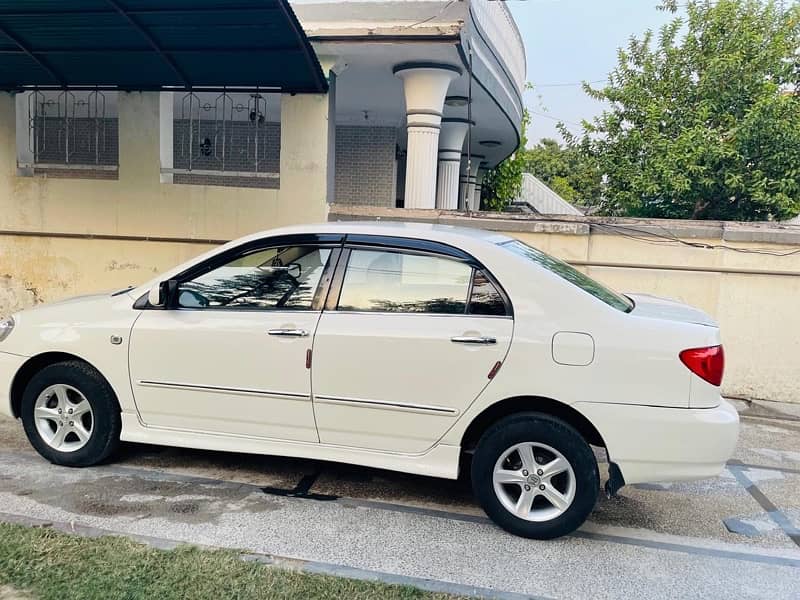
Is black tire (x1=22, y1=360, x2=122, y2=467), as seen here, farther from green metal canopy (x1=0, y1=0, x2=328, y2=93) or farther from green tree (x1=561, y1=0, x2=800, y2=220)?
green tree (x1=561, y1=0, x2=800, y2=220)

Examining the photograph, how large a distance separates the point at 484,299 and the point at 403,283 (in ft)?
1.66

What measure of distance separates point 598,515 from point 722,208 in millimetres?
9301

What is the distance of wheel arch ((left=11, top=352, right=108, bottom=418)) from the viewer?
14.6 feet

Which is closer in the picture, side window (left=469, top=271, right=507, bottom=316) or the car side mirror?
side window (left=469, top=271, right=507, bottom=316)

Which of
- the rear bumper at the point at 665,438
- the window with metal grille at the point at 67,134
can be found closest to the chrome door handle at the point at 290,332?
the rear bumper at the point at 665,438

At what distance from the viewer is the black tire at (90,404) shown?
440 centimetres

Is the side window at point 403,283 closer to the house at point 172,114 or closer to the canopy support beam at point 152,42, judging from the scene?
the house at point 172,114

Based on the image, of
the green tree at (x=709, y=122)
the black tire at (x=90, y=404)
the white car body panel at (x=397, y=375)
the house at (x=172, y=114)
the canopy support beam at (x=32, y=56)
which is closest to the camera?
the white car body panel at (x=397, y=375)

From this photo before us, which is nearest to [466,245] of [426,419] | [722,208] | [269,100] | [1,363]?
[426,419]

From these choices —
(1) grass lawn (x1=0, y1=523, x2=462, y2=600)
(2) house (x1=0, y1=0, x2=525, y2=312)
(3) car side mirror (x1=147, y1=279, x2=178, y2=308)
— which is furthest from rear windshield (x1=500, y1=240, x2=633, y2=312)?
(2) house (x1=0, y1=0, x2=525, y2=312)

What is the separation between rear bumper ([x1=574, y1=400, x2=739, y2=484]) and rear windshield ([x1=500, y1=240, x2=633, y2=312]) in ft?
2.09

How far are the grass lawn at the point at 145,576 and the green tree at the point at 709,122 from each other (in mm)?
10064

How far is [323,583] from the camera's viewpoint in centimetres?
319

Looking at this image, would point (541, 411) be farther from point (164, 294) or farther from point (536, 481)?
point (164, 294)
